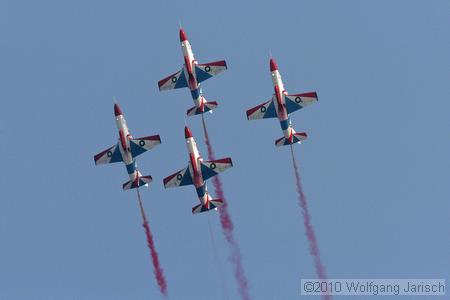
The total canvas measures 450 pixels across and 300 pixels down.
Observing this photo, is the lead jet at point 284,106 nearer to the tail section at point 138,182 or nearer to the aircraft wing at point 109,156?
the tail section at point 138,182

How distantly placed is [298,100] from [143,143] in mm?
17386

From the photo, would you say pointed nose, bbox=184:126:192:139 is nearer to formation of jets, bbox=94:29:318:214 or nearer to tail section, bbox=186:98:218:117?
formation of jets, bbox=94:29:318:214

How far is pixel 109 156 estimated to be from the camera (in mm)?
196875

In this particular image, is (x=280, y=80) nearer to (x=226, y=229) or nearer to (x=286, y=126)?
(x=286, y=126)

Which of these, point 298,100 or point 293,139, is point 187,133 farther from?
point 298,100

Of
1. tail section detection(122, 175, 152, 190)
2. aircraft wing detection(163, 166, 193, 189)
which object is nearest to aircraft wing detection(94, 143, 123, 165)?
tail section detection(122, 175, 152, 190)

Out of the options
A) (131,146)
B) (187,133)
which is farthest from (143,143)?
(187,133)

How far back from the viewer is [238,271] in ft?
652

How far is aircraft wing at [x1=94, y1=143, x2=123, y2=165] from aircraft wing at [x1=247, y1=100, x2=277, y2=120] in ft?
48.8

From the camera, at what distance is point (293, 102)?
19312cm

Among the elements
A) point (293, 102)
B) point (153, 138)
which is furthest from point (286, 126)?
point (153, 138)

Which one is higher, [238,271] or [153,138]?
[153,138]

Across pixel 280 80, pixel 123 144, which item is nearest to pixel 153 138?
pixel 123 144

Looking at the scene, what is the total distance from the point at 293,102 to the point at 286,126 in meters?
2.81
